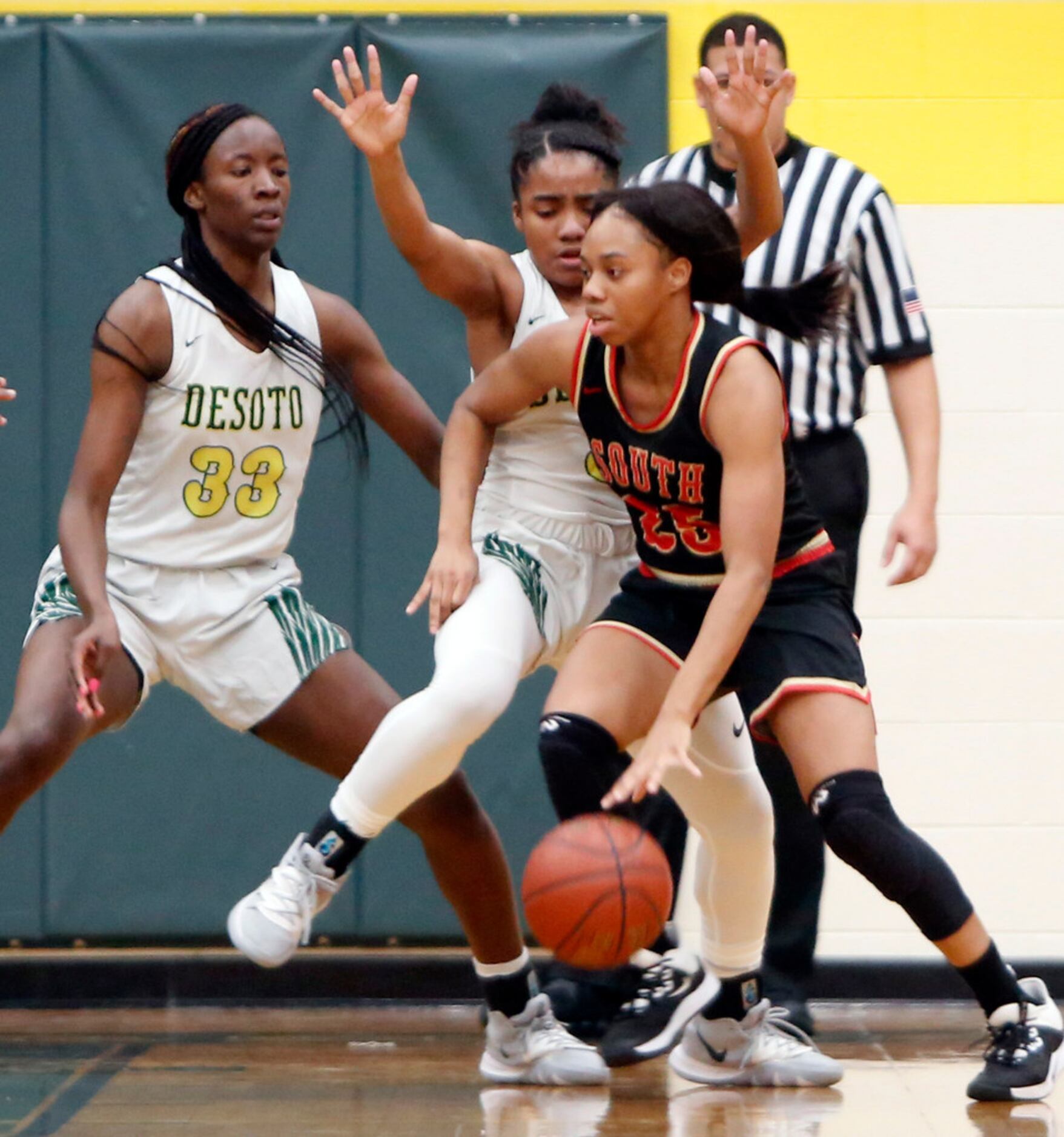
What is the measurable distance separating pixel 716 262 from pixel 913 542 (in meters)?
0.69

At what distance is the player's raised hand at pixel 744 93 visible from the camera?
3.66m

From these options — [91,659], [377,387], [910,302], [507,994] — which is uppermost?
[910,302]

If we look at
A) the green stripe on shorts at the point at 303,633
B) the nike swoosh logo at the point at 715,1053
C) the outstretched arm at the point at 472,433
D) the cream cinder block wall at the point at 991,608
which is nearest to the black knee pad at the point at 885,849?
the nike swoosh logo at the point at 715,1053

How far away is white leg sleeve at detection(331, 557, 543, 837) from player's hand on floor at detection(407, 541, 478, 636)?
0.09 feet

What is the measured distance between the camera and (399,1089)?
12.8ft

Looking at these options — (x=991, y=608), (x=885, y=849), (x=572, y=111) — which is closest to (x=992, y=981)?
(x=885, y=849)

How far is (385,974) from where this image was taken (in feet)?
16.8

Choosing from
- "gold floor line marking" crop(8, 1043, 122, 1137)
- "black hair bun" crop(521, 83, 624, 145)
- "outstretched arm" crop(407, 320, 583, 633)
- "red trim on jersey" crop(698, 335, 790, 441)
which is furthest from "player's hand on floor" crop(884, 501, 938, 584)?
"gold floor line marking" crop(8, 1043, 122, 1137)

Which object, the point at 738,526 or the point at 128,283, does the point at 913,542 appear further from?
the point at 128,283

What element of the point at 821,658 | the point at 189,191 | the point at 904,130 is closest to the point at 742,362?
the point at 821,658

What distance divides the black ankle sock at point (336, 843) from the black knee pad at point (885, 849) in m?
0.90

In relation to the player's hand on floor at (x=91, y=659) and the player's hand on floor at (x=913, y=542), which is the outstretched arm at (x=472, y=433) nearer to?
the player's hand on floor at (x=91, y=659)

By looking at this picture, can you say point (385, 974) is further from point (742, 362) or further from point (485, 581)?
point (742, 362)

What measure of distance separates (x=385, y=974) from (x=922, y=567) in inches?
85.4
